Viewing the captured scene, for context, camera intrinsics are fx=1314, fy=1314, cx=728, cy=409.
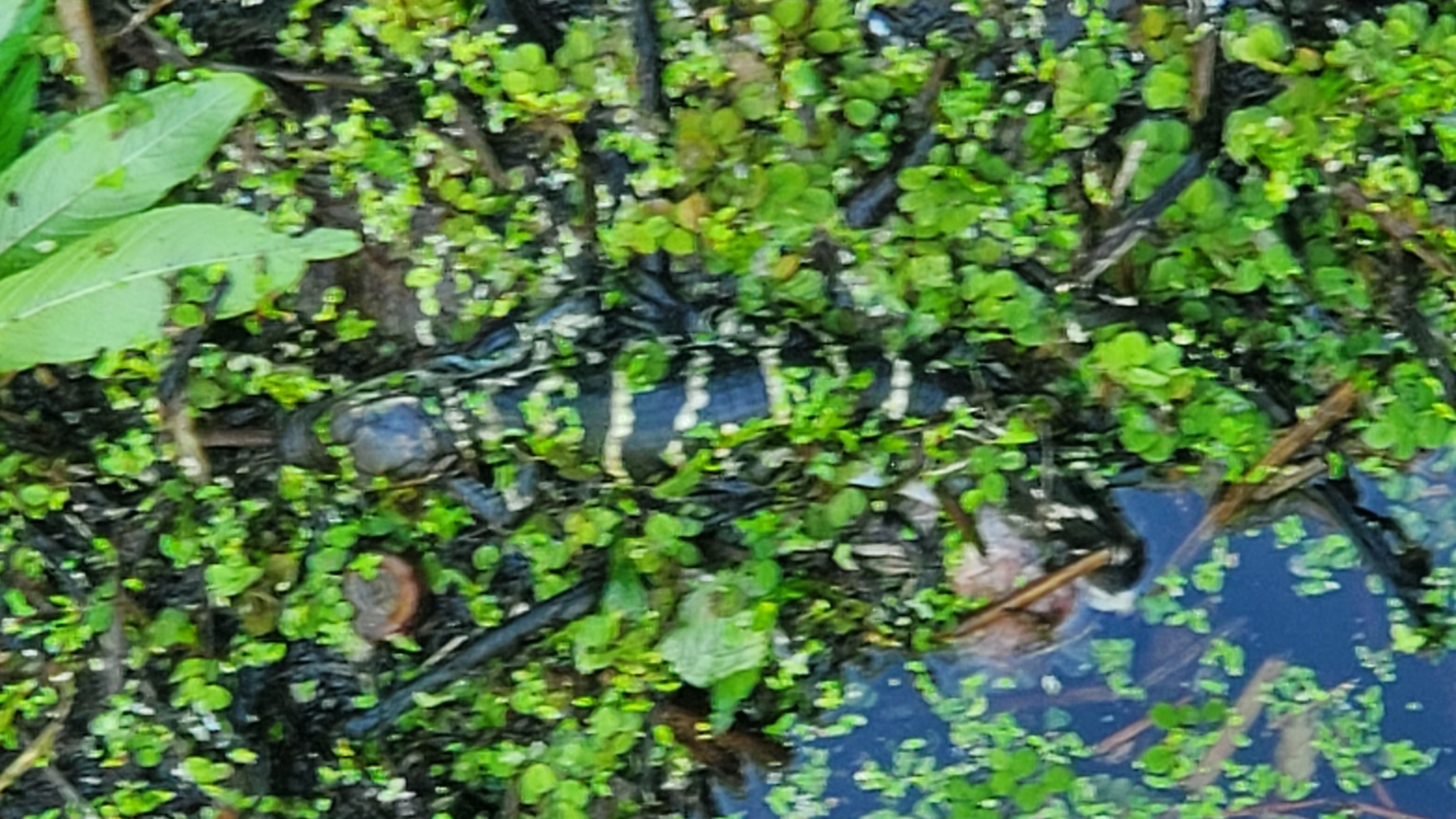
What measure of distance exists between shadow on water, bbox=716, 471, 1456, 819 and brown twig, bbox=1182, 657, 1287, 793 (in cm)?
1

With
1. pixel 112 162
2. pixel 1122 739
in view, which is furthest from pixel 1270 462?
pixel 112 162

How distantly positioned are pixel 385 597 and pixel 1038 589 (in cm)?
80

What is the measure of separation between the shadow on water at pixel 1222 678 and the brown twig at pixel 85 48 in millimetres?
1163

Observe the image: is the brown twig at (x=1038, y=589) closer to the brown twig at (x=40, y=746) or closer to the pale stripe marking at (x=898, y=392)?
the pale stripe marking at (x=898, y=392)

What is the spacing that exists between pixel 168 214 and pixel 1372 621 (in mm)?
1490

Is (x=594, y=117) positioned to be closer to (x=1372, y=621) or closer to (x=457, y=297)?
(x=457, y=297)

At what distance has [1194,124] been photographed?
154cm

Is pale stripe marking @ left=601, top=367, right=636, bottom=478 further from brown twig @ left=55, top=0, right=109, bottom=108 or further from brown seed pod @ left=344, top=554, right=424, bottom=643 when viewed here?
brown twig @ left=55, top=0, right=109, bottom=108

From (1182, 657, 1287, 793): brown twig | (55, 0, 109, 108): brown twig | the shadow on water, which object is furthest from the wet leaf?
(55, 0, 109, 108): brown twig

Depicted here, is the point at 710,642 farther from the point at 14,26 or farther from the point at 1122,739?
the point at 14,26

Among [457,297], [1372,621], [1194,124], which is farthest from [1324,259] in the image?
[457,297]

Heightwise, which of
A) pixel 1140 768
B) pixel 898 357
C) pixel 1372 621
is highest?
pixel 898 357

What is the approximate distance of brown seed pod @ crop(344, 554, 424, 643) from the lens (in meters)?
1.61

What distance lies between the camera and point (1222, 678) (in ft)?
5.21
